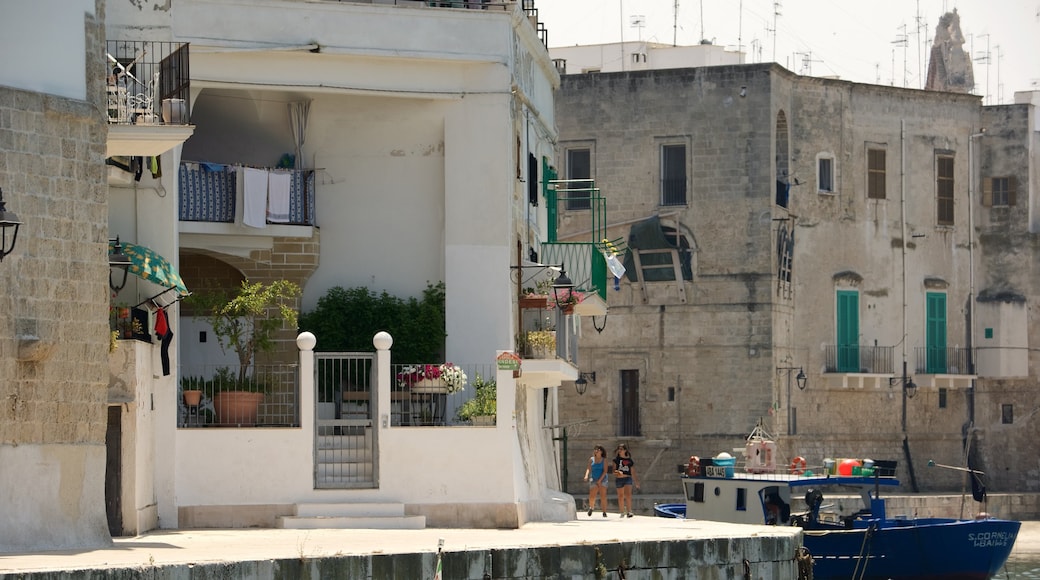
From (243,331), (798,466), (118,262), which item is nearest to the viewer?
(118,262)

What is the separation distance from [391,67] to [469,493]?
267 inches

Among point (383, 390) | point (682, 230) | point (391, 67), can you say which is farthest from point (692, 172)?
point (383, 390)

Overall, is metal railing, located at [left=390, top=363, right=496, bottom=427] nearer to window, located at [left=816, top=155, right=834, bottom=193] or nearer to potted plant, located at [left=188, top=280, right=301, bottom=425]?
potted plant, located at [left=188, top=280, right=301, bottom=425]

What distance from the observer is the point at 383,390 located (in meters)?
25.8

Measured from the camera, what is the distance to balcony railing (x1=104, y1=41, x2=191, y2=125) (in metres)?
23.0

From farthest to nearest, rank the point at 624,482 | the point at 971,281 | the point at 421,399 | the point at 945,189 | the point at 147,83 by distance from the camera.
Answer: the point at 971,281, the point at 945,189, the point at 624,482, the point at 421,399, the point at 147,83

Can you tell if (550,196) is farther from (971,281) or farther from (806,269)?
(971,281)

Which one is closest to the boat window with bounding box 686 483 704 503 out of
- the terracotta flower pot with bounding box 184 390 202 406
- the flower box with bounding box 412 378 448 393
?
the flower box with bounding box 412 378 448 393

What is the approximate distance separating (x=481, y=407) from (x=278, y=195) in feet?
16.1

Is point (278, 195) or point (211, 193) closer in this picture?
point (211, 193)

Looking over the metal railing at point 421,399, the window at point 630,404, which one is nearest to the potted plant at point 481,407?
the metal railing at point 421,399

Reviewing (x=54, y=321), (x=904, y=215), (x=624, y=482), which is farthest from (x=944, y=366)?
(x=54, y=321)

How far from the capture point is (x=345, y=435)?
85.8 feet

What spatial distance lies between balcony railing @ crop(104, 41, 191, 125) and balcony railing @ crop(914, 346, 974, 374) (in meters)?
27.8
